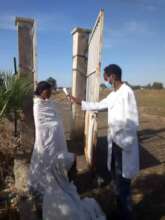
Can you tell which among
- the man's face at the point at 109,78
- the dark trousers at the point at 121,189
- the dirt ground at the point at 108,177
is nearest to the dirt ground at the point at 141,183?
the dirt ground at the point at 108,177

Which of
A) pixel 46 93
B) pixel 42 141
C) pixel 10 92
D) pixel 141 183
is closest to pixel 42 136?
pixel 42 141

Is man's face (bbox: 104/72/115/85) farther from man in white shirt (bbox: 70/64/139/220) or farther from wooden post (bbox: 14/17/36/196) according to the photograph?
wooden post (bbox: 14/17/36/196)

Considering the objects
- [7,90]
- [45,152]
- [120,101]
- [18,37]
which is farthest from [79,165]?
[18,37]

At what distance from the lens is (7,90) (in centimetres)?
532

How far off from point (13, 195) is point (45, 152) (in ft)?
2.92

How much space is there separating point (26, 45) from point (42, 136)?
2928mm

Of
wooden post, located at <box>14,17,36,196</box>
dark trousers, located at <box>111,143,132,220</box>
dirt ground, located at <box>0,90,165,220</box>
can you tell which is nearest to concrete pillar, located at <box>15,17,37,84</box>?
wooden post, located at <box>14,17,36,196</box>

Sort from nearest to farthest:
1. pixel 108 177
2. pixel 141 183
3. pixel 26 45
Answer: pixel 141 183
pixel 108 177
pixel 26 45

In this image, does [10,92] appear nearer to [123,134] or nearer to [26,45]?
[26,45]

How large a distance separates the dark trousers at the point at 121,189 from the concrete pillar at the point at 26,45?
140 inches

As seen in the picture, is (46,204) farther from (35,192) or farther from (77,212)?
(35,192)

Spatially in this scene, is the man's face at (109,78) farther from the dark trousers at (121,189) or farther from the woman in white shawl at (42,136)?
the woman in white shawl at (42,136)

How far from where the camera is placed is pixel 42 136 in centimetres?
462

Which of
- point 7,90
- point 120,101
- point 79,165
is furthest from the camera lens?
point 79,165
